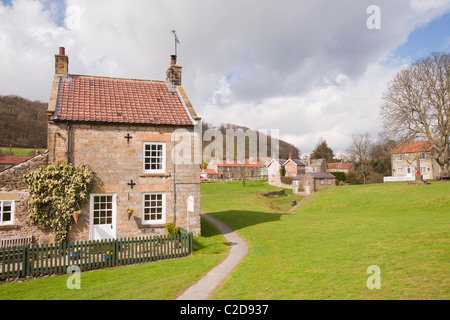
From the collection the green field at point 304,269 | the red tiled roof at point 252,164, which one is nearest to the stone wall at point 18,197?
the green field at point 304,269

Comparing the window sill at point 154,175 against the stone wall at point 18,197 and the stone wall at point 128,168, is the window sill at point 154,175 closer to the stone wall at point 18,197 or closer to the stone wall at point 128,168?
the stone wall at point 128,168

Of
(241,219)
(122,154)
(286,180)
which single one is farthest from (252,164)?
(122,154)

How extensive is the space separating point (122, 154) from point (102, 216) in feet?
12.5

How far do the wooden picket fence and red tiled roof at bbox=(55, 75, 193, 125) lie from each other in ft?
23.6

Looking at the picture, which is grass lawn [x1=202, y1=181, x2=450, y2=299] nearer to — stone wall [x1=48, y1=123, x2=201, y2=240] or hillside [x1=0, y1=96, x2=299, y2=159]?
stone wall [x1=48, y1=123, x2=201, y2=240]

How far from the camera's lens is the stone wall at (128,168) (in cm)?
1683

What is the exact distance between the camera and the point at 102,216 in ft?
56.4

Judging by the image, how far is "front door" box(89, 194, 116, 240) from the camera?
16.9m

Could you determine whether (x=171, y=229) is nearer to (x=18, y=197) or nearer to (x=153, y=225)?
(x=153, y=225)

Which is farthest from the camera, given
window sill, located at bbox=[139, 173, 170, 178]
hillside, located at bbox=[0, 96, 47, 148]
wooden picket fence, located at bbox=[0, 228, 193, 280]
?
hillside, located at bbox=[0, 96, 47, 148]

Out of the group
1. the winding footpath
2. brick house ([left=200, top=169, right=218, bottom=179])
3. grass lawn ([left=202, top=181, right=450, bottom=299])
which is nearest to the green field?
grass lawn ([left=202, top=181, right=450, bottom=299])

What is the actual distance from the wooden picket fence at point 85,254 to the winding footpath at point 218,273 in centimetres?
273

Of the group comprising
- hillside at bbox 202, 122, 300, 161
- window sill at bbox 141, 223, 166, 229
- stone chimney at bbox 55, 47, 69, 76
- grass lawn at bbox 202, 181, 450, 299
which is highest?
hillside at bbox 202, 122, 300, 161
